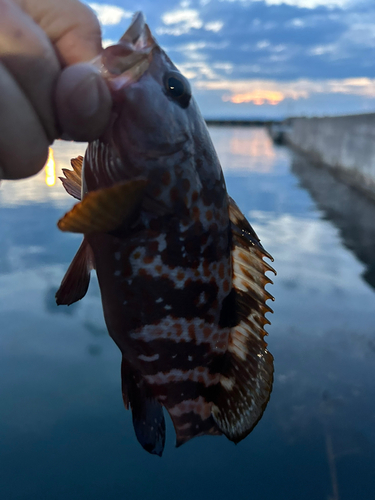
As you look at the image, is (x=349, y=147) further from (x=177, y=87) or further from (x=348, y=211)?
(x=177, y=87)

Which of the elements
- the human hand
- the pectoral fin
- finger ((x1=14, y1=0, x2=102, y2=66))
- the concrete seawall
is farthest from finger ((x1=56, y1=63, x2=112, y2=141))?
the concrete seawall

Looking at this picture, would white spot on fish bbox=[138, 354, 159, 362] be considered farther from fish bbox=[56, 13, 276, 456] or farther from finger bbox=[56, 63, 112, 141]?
finger bbox=[56, 63, 112, 141]

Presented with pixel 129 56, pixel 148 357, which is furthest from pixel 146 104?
pixel 148 357

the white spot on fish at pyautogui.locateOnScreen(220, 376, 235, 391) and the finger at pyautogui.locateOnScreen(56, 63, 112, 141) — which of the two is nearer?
the finger at pyautogui.locateOnScreen(56, 63, 112, 141)

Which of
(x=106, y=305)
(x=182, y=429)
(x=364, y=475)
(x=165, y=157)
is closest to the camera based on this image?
(x=165, y=157)

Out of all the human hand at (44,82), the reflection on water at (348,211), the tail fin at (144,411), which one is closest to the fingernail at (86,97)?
the human hand at (44,82)

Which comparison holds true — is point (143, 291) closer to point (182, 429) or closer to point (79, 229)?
point (79, 229)

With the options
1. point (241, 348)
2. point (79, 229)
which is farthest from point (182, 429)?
point (79, 229)
